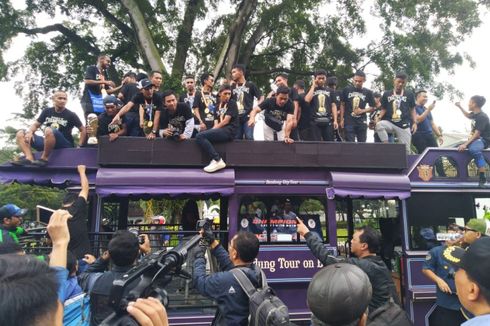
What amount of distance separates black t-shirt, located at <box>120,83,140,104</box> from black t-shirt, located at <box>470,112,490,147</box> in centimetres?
554

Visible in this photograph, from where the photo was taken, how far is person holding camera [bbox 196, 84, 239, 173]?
5.51 meters

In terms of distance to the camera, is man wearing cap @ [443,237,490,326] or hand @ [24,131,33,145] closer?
man wearing cap @ [443,237,490,326]

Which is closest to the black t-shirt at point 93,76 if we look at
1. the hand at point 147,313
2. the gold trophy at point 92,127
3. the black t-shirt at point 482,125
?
the gold trophy at point 92,127

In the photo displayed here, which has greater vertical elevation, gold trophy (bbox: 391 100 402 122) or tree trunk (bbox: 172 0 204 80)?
tree trunk (bbox: 172 0 204 80)

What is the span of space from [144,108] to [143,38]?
6.62 metres

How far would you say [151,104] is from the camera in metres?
6.09

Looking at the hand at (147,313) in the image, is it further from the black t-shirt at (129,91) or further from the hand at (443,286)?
the black t-shirt at (129,91)

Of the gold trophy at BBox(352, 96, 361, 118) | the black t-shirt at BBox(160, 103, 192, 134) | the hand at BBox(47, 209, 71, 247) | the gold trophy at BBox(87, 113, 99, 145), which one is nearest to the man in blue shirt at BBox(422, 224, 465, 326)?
the gold trophy at BBox(352, 96, 361, 118)

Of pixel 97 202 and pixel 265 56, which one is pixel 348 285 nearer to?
pixel 97 202

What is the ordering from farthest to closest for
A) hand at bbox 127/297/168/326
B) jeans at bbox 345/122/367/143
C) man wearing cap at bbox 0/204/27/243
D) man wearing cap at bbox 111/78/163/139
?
1. jeans at bbox 345/122/367/143
2. man wearing cap at bbox 111/78/163/139
3. man wearing cap at bbox 0/204/27/243
4. hand at bbox 127/297/168/326

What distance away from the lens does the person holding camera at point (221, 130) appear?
18.1ft

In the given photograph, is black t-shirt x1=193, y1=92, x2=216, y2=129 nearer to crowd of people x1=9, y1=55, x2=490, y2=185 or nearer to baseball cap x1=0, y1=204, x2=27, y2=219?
crowd of people x1=9, y1=55, x2=490, y2=185

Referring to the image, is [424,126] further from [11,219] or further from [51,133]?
[11,219]

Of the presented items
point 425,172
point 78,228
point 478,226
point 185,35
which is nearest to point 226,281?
point 78,228
